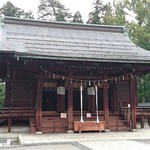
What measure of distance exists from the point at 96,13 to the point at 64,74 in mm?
28954

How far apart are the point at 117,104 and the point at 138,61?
4349mm

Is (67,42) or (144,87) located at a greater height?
(67,42)

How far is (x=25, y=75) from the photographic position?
1678cm

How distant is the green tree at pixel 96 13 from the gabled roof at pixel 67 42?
19.5 m

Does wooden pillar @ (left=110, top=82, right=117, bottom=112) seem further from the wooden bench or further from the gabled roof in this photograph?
the wooden bench

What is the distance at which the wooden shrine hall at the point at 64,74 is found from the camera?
14227 mm

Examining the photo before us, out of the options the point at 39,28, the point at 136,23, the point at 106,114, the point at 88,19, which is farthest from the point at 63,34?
the point at 88,19

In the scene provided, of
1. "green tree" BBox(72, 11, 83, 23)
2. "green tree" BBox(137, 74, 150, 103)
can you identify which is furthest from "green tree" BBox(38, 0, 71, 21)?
"green tree" BBox(137, 74, 150, 103)

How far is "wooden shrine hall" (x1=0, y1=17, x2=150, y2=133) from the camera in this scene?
46.7 feet

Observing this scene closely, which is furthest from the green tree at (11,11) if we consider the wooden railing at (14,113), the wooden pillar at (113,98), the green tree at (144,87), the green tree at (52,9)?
the wooden railing at (14,113)

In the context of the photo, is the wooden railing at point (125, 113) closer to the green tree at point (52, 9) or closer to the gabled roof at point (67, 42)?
the gabled roof at point (67, 42)

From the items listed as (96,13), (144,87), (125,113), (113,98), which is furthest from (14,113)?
(96,13)

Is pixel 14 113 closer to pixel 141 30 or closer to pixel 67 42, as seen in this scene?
pixel 67 42

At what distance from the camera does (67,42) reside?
17.8 meters
